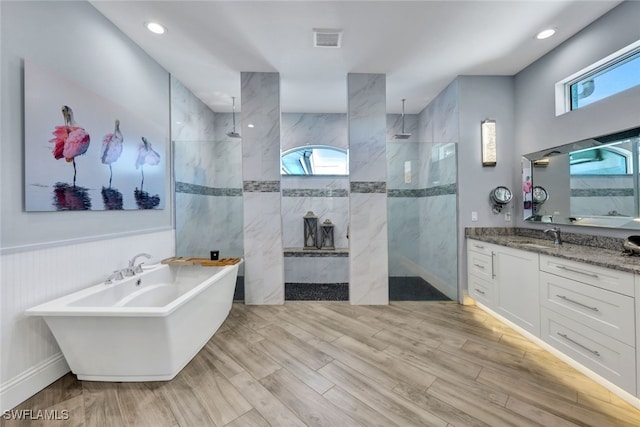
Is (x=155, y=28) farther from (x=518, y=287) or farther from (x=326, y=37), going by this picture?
(x=518, y=287)

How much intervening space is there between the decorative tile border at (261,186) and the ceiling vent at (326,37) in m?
1.58

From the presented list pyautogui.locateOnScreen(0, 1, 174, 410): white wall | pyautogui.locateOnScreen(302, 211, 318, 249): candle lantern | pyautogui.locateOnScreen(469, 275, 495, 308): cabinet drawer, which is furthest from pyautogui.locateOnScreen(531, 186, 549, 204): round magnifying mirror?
pyautogui.locateOnScreen(0, 1, 174, 410): white wall

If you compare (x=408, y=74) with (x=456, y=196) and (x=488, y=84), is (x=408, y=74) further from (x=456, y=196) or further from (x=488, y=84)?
(x=456, y=196)

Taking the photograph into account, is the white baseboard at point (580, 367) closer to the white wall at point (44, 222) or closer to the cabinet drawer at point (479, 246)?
the cabinet drawer at point (479, 246)

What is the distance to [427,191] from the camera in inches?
133

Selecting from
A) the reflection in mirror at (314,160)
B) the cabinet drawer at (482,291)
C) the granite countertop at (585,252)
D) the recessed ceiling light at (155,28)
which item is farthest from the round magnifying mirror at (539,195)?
the recessed ceiling light at (155,28)

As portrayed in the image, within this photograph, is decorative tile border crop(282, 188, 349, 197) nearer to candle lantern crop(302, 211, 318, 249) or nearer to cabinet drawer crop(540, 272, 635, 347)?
candle lantern crop(302, 211, 318, 249)

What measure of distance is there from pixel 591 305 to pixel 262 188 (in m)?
3.14

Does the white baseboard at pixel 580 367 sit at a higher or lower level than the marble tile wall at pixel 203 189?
lower

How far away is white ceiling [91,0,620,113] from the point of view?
1.98 metres

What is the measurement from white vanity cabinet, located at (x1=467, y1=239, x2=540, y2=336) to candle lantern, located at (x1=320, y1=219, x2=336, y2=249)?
2.10 meters

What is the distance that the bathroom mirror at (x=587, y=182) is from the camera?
1.89 meters

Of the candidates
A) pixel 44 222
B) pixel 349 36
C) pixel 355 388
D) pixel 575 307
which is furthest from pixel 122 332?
pixel 575 307

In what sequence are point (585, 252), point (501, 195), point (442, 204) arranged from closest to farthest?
point (585, 252) < point (501, 195) < point (442, 204)
